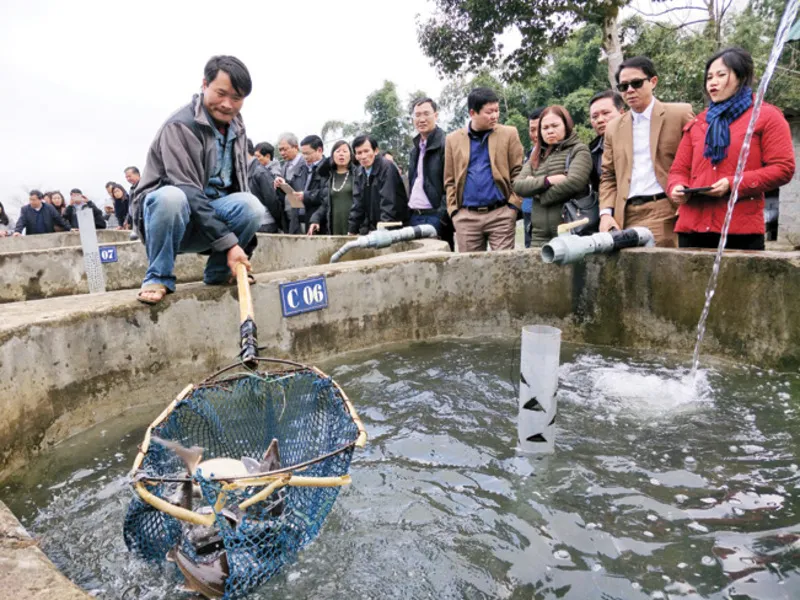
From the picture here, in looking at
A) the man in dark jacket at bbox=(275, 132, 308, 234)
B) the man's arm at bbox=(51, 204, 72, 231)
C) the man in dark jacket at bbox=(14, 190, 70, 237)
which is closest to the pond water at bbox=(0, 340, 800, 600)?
the man in dark jacket at bbox=(275, 132, 308, 234)

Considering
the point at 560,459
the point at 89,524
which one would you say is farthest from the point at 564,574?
the point at 89,524

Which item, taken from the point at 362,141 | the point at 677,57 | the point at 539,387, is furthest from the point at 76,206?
the point at 677,57

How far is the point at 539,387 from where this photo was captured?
2709mm

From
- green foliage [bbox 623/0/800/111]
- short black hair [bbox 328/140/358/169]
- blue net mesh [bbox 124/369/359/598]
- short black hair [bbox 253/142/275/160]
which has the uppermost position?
green foliage [bbox 623/0/800/111]

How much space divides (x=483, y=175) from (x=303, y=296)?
2.11 meters

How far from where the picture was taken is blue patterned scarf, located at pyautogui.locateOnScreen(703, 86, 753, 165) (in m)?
3.64

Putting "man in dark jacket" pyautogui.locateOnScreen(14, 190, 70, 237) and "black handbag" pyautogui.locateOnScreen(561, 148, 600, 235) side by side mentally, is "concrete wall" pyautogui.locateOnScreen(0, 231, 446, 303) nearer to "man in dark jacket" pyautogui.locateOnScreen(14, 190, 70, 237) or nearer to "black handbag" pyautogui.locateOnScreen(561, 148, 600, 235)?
"black handbag" pyautogui.locateOnScreen(561, 148, 600, 235)

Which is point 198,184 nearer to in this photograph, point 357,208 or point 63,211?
point 357,208

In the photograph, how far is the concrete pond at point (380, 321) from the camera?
117 inches

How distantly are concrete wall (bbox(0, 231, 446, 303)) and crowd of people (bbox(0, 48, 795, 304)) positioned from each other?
0.55 meters

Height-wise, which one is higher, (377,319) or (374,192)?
(374,192)

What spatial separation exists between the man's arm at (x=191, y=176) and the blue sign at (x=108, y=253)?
4.54 meters

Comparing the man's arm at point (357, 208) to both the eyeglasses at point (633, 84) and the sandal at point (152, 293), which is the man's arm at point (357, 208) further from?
the sandal at point (152, 293)

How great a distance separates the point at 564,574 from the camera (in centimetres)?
198
